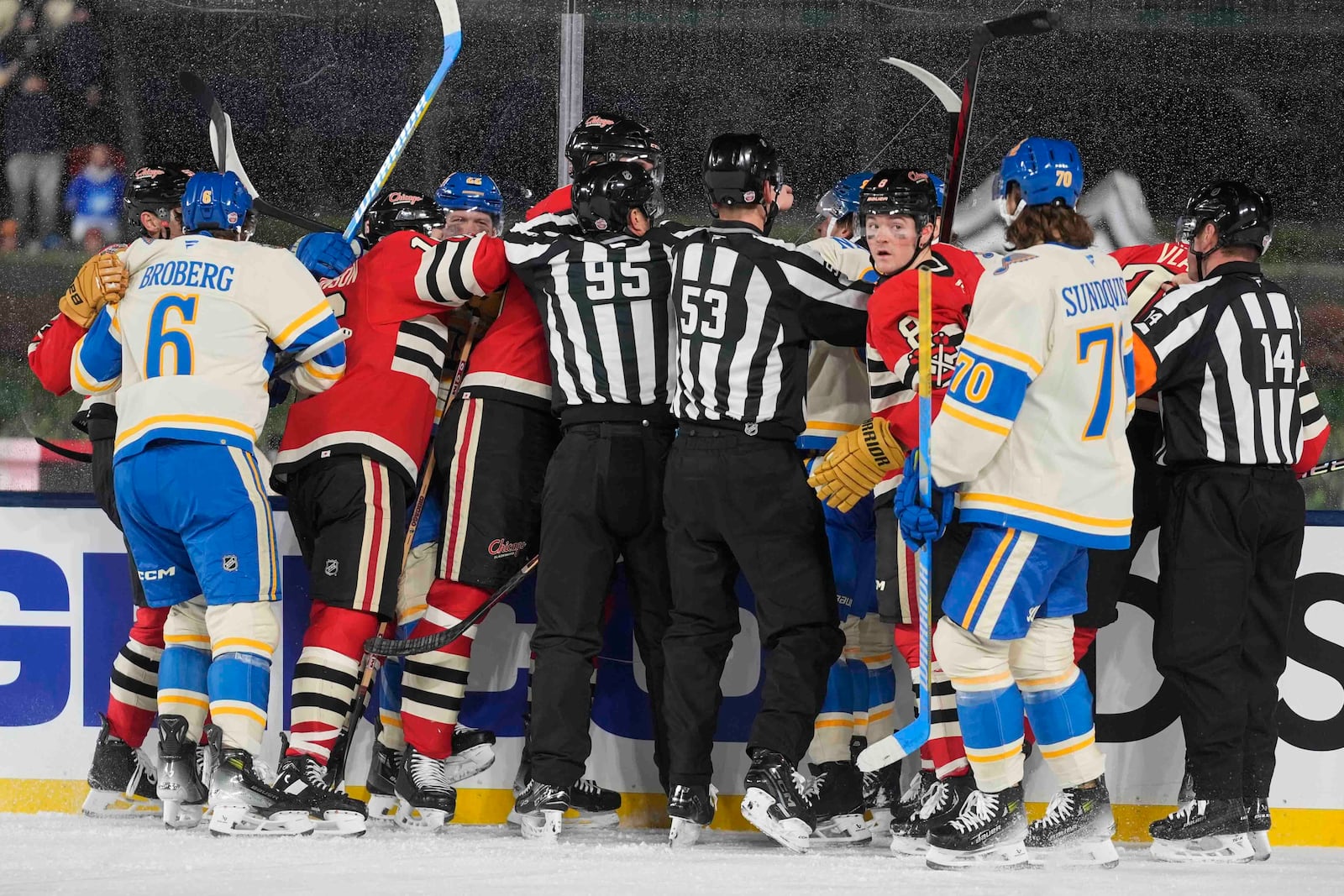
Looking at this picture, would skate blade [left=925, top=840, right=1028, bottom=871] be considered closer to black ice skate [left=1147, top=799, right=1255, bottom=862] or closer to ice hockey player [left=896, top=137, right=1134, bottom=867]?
ice hockey player [left=896, top=137, right=1134, bottom=867]

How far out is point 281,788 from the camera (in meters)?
3.19

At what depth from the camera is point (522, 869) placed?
2908 mm


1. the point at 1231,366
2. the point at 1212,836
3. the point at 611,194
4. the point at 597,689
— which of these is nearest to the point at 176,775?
the point at 597,689

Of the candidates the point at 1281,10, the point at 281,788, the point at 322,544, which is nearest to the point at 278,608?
the point at 322,544

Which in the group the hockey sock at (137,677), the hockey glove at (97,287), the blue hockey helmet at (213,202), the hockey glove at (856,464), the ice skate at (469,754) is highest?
the blue hockey helmet at (213,202)

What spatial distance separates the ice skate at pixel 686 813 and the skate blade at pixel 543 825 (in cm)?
23

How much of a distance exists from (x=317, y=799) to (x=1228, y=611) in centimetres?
185

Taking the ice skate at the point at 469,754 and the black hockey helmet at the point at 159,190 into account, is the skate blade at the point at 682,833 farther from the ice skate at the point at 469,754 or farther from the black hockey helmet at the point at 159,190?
the black hockey helmet at the point at 159,190

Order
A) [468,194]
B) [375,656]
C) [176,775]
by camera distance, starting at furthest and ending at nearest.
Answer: [468,194], [375,656], [176,775]

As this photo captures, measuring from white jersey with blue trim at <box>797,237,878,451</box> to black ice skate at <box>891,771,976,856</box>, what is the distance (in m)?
0.74

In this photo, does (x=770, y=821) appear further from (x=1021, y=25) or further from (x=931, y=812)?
(x=1021, y=25)

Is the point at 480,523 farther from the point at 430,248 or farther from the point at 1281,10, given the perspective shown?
the point at 1281,10

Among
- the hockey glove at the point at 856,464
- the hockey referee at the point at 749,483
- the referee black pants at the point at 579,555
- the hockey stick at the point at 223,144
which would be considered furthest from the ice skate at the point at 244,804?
the hockey stick at the point at 223,144

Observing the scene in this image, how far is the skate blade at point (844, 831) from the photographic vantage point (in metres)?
3.29
